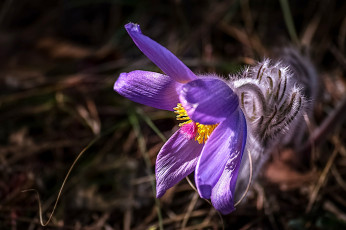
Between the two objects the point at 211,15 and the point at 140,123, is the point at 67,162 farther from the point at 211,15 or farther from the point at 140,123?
the point at 211,15

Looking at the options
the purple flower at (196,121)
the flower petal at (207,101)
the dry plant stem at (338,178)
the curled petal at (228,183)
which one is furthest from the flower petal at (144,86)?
the dry plant stem at (338,178)

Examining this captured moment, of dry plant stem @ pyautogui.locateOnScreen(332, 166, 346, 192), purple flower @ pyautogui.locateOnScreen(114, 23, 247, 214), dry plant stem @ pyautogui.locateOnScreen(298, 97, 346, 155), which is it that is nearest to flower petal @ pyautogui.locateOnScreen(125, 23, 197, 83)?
purple flower @ pyautogui.locateOnScreen(114, 23, 247, 214)

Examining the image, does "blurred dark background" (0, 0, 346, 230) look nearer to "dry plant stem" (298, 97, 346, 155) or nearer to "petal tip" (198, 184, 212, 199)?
"dry plant stem" (298, 97, 346, 155)

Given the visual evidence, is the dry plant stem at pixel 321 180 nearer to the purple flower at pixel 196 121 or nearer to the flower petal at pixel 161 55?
the purple flower at pixel 196 121

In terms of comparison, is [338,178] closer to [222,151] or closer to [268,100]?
[268,100]

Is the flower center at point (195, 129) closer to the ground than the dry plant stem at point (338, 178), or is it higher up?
higher up

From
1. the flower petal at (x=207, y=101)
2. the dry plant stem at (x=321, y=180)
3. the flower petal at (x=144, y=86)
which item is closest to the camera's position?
the flower petal at (x=207, y=101)

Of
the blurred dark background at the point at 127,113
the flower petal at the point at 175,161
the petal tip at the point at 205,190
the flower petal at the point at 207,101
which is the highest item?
the flower petal at the point at 207,101

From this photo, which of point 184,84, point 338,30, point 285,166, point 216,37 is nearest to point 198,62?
point 216,37
